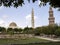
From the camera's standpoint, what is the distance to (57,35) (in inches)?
2085

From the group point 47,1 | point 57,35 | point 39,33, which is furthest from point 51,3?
point 39,33

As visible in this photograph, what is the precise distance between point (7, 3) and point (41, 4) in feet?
8.11

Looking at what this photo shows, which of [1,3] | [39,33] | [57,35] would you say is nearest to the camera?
[1,3]

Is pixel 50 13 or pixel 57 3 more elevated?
pixel 50 13

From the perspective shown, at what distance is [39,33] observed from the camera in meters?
69.6

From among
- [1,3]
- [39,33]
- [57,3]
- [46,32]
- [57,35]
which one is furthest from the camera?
[39,33]

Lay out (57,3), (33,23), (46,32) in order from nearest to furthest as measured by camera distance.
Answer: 1. (57,3)
2. (46,32)
3. (33,23)

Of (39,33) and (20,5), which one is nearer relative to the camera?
(20,5)

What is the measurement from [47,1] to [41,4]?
0.48 meters

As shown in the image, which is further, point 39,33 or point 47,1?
point 39,33

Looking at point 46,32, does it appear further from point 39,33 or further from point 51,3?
point 51,3

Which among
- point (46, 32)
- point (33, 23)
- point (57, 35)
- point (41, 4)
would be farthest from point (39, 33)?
point (41, 4)

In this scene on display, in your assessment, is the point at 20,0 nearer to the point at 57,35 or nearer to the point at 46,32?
the point at 57,35

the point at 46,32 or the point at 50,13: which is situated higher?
the point at 50,13
